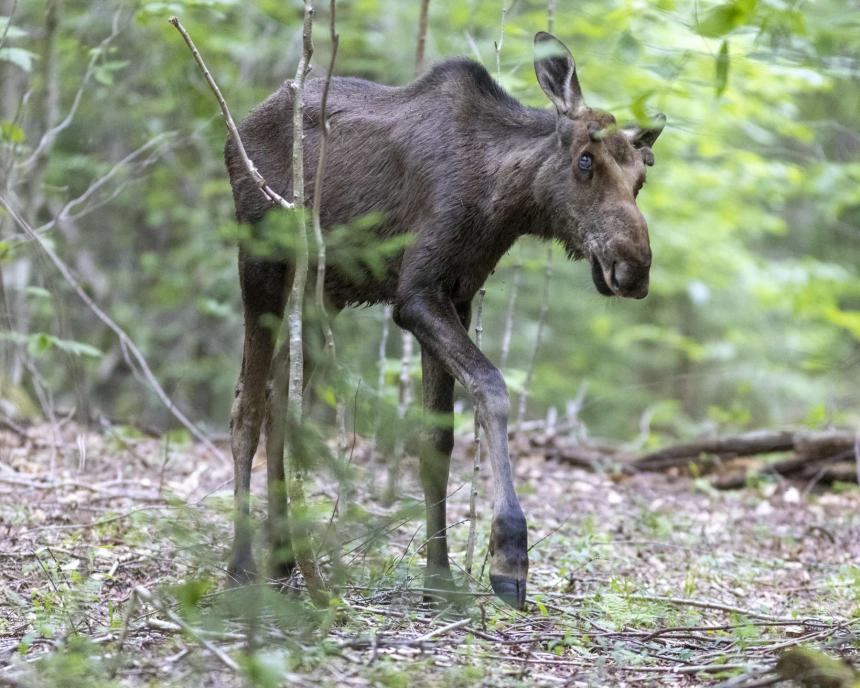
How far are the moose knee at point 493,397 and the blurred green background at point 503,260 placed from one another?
3765 millimetres

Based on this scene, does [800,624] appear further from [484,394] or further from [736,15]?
[736,15]

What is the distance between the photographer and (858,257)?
17.9m

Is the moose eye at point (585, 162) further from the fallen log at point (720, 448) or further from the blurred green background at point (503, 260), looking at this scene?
the fallen log at point (720, 448)

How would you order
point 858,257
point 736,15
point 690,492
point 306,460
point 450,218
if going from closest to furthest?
point 736,15 → point 306,460 → point 450,218 → point 690,492 → point 858,257

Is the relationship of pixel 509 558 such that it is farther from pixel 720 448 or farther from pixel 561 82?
pixel 720 448

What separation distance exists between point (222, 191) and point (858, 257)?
1076cm

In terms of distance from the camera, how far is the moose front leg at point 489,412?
455 cm

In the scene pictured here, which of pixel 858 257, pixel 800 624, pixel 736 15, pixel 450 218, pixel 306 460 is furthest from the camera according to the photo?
pixel 858 257

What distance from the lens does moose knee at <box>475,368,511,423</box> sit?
4977 mm

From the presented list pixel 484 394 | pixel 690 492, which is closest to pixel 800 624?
pixel 484 394

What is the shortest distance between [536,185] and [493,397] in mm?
1253

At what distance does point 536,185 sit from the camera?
18.4 feet

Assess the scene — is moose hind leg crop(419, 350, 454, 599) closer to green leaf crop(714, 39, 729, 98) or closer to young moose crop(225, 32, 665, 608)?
young moose crop(225, 32, 665, 608)

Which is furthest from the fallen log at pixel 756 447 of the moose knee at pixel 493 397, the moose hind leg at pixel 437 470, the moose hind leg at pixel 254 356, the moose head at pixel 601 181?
the moose knee at pixel 493 397
